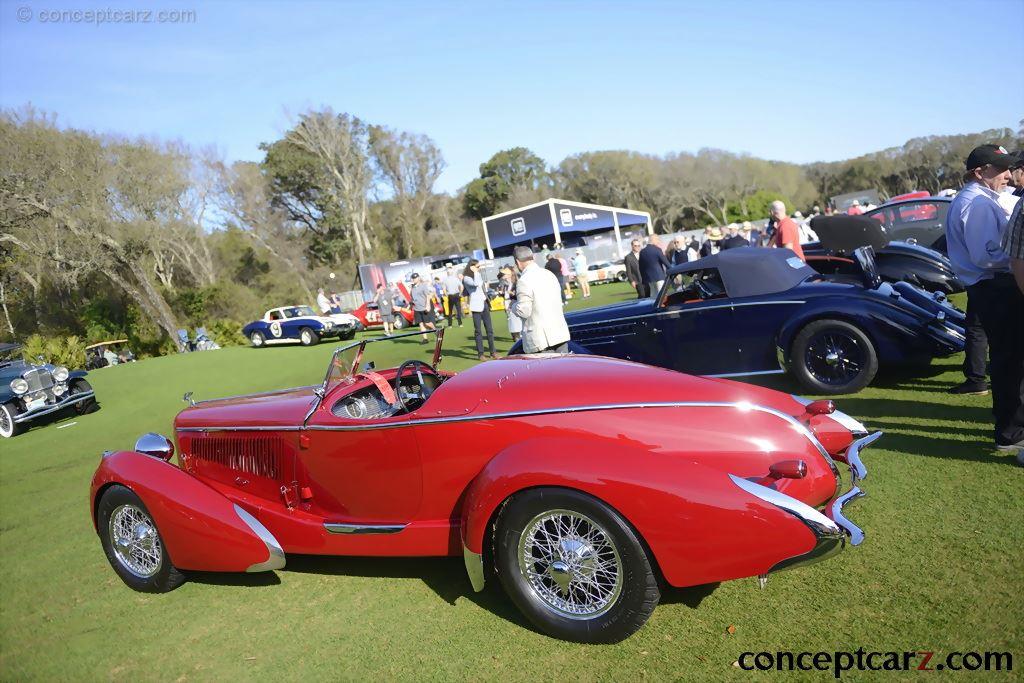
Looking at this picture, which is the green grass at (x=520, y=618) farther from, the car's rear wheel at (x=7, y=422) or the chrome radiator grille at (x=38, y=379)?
the chrome radiator grille at (x=38, y=379)

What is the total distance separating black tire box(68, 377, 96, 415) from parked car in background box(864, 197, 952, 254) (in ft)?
51.6

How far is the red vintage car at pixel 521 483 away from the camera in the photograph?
2717 mm

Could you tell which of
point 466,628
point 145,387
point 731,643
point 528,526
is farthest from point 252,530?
point 145,387

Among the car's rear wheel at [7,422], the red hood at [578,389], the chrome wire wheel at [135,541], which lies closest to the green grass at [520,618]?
the chrome wire wheel at [135,541]

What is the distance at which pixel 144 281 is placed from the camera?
1151 inches

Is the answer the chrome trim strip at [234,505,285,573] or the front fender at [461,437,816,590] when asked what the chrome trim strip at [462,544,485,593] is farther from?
the chrome trim strip at [234,505,285,573]

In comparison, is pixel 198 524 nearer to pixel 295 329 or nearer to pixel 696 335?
pixel 696 335

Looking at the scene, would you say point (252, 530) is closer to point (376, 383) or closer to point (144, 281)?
point (376, 383)

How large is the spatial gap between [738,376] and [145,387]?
14.4 metres

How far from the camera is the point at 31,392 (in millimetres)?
12445

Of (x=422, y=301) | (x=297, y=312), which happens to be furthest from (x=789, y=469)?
(x=297, y=312)

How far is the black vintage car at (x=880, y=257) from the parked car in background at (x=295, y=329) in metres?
16.7

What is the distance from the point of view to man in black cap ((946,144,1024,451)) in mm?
4305

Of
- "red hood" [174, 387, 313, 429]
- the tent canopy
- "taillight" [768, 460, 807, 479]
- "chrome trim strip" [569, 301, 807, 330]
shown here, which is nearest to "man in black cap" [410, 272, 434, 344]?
"chrome trim strip" [569, 301, 807, 330]
